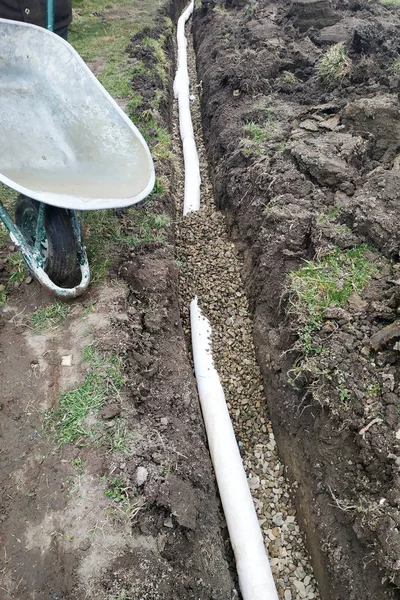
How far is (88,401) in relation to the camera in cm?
336

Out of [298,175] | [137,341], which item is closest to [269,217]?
[298,175]

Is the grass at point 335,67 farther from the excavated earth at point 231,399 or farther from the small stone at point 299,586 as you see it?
the small stone at point 299,586

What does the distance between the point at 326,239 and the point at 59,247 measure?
2727mm

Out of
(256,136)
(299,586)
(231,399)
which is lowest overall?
(299,586)

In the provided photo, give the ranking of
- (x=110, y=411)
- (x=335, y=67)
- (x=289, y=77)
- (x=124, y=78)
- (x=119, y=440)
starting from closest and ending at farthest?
(x=119, y=440) < (x=110, y=411) < (x=335, y=67) < (x=289, y=77) < (x=124, y=78)

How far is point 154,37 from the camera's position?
10180mm

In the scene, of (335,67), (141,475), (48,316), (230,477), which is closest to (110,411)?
(141,475)

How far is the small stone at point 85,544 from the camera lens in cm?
272

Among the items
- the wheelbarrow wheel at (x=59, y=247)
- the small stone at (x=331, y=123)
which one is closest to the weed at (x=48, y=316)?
the wheelbarrow wheel at (x=59, y=247)

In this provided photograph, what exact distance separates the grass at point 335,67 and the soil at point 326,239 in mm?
112

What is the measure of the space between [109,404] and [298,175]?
360cm

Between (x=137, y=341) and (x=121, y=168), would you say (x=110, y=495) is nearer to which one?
(x=137, y=341)

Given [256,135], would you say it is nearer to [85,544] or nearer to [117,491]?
[117,491]

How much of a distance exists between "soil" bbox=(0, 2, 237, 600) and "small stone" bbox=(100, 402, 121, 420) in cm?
1
